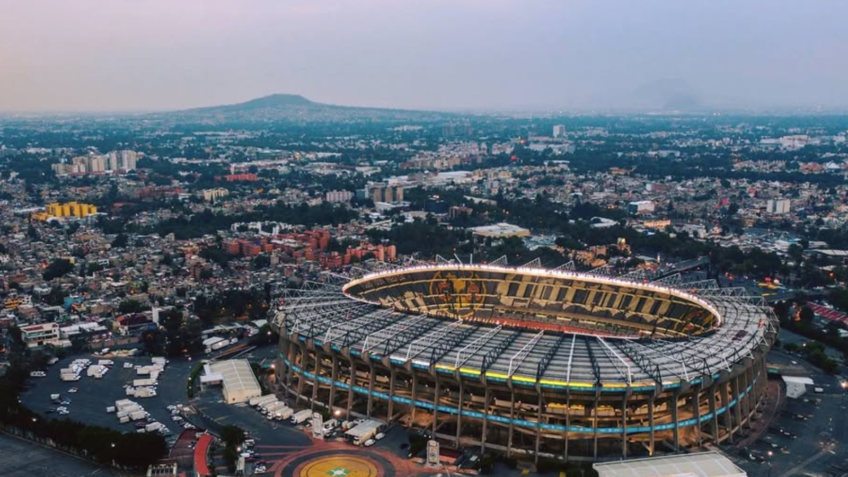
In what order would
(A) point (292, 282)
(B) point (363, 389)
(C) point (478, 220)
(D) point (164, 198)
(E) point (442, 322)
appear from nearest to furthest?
(B) point (363, 389)
(E) point (442, 322)
(A) point (292, 282)
(C) point (478, 220)
(D) point (164, 198)

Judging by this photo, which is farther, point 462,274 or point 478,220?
point 478,220

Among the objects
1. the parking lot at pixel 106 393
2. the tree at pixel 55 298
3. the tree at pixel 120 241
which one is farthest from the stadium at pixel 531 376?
the tree at pixel 120 241

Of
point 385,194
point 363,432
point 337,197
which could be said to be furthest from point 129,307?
point 385,194

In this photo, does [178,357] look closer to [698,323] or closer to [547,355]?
[547,355]

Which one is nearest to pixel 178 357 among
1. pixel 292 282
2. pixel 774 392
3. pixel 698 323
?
pixel 292 282

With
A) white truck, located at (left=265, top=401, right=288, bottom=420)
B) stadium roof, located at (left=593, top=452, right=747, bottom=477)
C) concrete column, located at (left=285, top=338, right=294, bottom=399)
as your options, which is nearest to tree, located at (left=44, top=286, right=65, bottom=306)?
concrete column, located at (left=285, top=338, right=294, bottom=399)

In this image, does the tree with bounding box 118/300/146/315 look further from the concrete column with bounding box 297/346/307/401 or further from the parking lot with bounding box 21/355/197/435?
the concrete column with bounding box 297/346/307/401

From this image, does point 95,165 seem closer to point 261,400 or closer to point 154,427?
point 261,400
